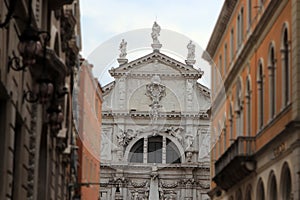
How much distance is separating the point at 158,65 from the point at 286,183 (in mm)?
37629

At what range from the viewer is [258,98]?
1244 inches

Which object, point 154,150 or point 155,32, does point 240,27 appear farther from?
point 154,150

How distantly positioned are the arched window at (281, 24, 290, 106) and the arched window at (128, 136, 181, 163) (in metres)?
45.3

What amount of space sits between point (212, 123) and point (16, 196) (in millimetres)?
32704

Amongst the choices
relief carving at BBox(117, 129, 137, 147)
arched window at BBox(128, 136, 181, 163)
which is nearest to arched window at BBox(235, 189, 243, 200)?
arched window at BBox(128, 136, 181, 163)

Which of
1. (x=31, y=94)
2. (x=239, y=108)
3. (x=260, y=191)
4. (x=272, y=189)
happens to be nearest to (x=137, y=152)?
(x=239, y=108)

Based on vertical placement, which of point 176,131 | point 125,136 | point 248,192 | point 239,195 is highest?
point 176,131

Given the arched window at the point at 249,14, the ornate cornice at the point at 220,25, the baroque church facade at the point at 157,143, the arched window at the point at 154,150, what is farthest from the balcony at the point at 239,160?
the arched window at the point at 154,150

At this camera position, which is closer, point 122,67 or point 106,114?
point 122,67

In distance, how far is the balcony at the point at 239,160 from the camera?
32.4m

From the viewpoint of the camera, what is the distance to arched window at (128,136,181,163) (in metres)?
72.1

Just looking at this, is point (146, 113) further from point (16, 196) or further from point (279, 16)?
point (16, 196)

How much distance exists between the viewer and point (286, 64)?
2619 cm

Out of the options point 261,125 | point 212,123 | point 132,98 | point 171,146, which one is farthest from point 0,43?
point 171,146
